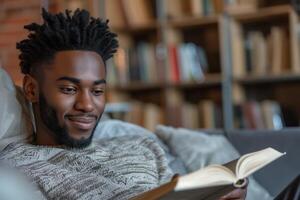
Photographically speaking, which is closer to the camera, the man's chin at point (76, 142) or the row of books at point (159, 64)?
the man's chin at point (76, 142)

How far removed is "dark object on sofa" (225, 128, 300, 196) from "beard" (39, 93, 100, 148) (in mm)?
633

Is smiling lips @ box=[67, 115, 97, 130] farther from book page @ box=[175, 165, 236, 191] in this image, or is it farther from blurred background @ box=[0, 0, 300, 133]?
blurred background @ box=[0, 0, 300, 133]

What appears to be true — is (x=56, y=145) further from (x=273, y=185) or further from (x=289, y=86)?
(x=289, y=86)

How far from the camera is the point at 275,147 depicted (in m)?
1.87

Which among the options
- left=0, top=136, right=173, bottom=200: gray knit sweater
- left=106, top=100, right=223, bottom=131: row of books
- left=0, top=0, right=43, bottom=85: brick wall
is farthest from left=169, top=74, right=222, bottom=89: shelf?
left=0, top=136, right=173, bottom=200: gray knit sweater

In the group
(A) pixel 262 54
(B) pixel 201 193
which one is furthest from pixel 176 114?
(B) pixel 201 193

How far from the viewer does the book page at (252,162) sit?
1127mm

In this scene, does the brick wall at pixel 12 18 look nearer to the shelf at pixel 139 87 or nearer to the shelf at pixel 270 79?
the shelf at pixel 139 87

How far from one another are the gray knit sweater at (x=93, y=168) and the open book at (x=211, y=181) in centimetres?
24

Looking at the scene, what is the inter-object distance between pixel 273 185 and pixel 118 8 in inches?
79.1

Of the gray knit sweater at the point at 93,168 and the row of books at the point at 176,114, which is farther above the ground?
the gray knit sweater at the point at 93,168

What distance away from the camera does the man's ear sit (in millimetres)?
1476

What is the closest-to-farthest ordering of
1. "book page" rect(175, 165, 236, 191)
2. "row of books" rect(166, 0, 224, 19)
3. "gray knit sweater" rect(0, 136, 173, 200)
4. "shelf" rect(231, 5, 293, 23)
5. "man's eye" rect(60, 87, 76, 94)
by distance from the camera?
1. "book page" rect(175, 165, 236, 191)
2. "gray knit sweater" rect(0, 136, 173, 200)
3. "man's eye" rect(60, 87, 76, 94)
4. "shelf" rect(231, 5, 293, 23)
5. "row of books" rect(166, 0, 224, 19)

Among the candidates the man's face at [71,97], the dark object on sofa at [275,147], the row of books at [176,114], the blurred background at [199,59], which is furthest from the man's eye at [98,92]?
the row of books at [176,114]
